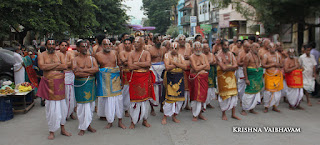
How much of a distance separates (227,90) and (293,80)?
7.48ft

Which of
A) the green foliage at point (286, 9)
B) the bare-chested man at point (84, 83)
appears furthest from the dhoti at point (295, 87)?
the bare-chested man at point (84, 83)

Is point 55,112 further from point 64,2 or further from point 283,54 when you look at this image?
point 64,2

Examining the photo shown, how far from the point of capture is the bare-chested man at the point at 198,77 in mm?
6500

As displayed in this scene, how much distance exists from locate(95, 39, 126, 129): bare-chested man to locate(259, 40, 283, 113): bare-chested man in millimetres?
3815

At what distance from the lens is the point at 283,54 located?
8180 millimetres

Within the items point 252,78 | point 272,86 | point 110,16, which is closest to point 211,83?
point 252,78

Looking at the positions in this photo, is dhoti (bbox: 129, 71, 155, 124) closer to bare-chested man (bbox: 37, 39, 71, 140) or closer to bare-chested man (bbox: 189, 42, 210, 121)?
bare-chested man (bbox: 189, 42, 210, 121)

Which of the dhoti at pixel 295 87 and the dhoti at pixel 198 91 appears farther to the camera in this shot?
the dhoti at pixel 295 87

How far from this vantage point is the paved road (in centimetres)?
521

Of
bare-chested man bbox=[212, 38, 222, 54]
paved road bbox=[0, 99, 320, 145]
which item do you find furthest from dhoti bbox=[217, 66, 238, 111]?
bare-chested man bbox=[212, 38, 222, 54]

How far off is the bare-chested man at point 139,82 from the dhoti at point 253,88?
266cm

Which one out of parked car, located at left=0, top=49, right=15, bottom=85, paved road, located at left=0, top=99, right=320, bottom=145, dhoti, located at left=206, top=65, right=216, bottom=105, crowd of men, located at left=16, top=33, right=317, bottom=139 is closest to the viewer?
paved road, located at left=0, top=99, right=320, bottom=145

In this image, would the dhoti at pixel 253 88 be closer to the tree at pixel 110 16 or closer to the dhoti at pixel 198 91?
the dhoti at pixel 198 91

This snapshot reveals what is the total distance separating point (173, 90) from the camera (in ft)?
21.1
